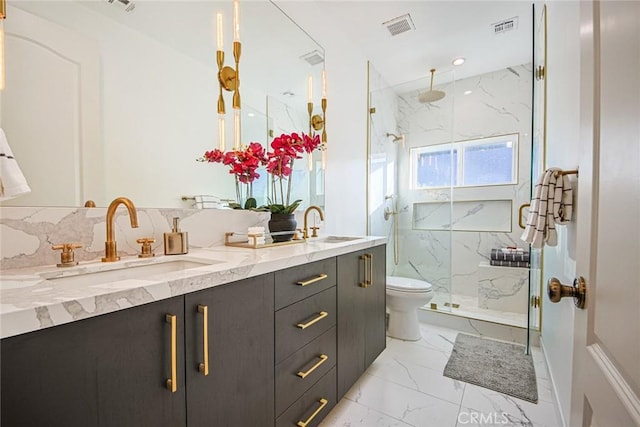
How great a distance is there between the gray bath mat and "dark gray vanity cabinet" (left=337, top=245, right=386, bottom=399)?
A: 0.57 m

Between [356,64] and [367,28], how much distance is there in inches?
12.8

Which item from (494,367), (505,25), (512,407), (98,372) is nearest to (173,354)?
(98,372)

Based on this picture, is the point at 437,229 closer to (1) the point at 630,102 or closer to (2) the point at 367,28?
(2) the point at 367,28

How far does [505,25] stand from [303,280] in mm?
2796

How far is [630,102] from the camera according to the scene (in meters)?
0.41

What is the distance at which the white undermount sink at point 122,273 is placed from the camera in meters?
0.83

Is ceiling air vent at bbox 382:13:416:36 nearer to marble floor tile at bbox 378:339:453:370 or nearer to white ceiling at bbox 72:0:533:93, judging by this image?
white ceiling at bbox 72:0:533:93

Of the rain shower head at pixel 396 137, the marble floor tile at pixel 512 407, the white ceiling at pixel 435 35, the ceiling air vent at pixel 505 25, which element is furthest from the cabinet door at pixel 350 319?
the ceiling air vent at pixel 505 25

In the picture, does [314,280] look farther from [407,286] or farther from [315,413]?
Answer: [407,286]

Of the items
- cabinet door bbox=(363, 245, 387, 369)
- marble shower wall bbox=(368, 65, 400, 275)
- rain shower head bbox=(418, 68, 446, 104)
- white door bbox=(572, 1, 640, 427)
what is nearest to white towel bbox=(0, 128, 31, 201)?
white door bbox=(572, 1, 640, 427)

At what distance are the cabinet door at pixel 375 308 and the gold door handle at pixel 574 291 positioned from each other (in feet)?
3.61

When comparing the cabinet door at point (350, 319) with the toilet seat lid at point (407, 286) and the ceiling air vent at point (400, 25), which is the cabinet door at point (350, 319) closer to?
the toilet seat lid at point (407, 286)

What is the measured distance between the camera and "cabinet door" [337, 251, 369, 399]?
1.47 m

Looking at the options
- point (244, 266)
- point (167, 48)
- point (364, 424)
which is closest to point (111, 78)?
point (167, 48)
